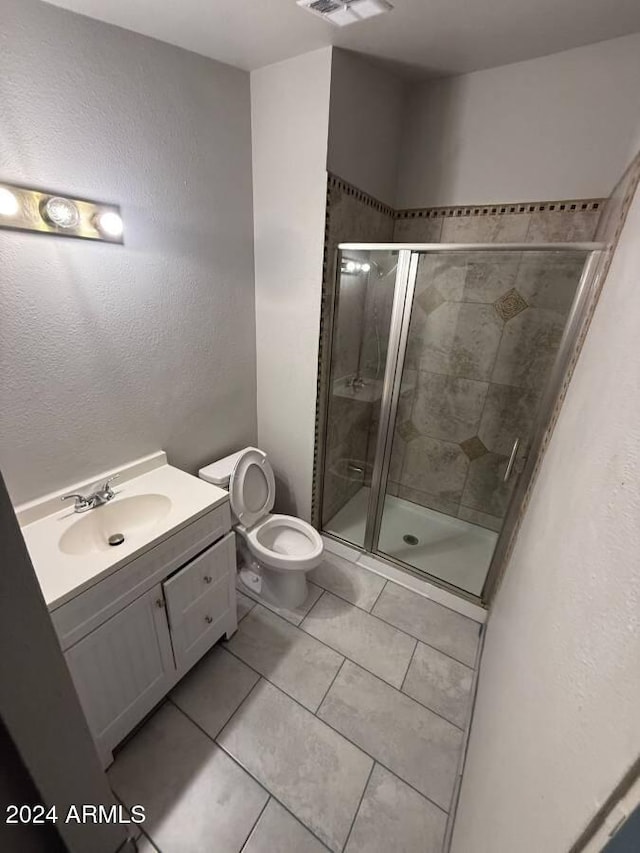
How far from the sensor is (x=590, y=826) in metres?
0.36

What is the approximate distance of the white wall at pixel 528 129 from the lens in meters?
1.49

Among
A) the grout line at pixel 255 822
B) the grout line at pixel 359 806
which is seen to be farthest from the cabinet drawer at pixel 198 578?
the grout line at pixel 359 806

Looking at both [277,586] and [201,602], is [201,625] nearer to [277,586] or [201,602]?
[201,602]

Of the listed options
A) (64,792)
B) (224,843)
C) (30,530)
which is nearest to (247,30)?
(30,530)

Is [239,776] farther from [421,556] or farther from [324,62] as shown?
[324,62]

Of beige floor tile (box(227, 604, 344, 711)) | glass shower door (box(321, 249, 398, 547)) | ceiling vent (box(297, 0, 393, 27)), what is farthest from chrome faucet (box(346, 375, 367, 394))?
ceiling vent (box(297, 0, 393, 27))

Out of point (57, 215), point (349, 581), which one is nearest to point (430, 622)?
point (349, 581)

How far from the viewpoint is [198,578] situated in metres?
1.38

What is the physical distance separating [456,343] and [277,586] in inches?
70.4

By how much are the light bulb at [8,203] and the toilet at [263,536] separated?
3.93 feet

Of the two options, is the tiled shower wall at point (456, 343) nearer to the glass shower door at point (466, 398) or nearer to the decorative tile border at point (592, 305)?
the glass shower door at point (466, 398)

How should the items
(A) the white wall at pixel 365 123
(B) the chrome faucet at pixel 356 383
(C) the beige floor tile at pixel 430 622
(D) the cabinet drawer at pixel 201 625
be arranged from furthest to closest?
1. (B) the chrome faucet at pixel 356 383
2. (C) the beige floor tile at pixel 430 622
3. (A) the white wall at pixel 365 123
4. (D) the cabinet drawer at pixel 201 625

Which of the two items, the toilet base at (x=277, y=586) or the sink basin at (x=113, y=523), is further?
the toilet base at (x=277, y=586)

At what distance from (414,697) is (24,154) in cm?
242
